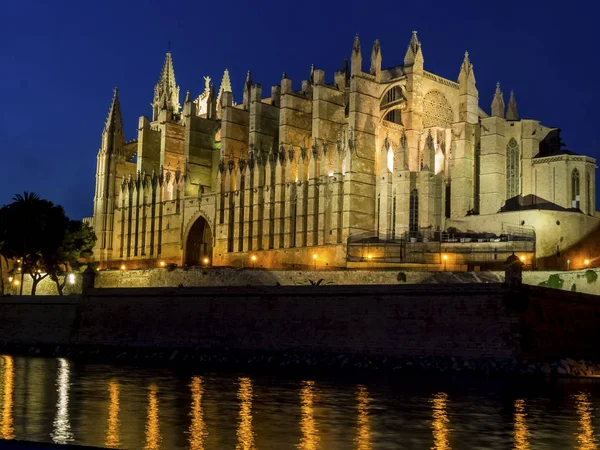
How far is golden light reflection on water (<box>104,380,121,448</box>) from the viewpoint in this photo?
16.2 meters

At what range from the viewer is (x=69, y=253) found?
198 feet

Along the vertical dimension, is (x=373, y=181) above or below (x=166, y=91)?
below

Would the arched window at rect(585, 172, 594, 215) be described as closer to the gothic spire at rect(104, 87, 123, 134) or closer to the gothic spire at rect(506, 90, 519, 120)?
the gothic spire at rect(506, 90, 519, 120)

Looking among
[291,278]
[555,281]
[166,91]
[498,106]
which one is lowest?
[555,281]

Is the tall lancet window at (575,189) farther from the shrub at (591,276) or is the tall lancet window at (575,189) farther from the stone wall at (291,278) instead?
the shrub at (591,276)

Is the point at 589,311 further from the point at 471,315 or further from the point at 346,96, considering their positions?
the point at 346,96

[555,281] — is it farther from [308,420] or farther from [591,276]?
[308,420]

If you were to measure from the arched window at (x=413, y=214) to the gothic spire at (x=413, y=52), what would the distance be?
10162 millimetres

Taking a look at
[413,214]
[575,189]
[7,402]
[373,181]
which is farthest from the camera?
[373,181]

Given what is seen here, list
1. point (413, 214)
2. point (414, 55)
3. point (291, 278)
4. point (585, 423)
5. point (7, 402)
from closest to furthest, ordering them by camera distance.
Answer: point (585, 423), point (7, 402), point (291, 278), point (413, 214), point (414, 55)

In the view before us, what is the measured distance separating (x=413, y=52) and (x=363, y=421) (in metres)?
42.8

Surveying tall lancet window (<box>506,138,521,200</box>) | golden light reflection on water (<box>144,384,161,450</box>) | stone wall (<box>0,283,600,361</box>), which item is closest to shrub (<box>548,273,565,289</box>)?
stone wall (<box>0,283,600,361</box>)

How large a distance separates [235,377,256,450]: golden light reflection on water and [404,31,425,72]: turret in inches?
1371

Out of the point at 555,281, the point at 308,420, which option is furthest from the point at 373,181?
the point at 308,420
